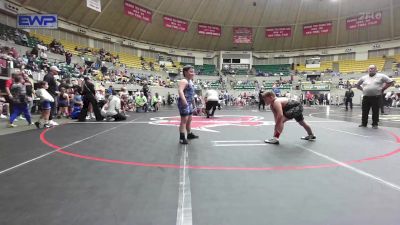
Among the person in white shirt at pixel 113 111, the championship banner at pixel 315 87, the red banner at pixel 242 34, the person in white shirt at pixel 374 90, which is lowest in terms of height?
the person in white shirt at pixel 113 111

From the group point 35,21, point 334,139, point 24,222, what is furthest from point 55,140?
point 35,21

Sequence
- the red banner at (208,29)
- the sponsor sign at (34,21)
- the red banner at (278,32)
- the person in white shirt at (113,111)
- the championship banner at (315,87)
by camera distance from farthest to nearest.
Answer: the red banner at (278,32) → the red banner at (208,29) → the championship banner at (315,87) → the sponsor sign at (34,21) → the person in white shirt at (113,111)

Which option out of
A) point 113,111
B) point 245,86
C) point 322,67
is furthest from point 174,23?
point 113,111

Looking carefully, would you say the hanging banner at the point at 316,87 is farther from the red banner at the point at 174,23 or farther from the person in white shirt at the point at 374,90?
the person in white shirt at the point at 374,90

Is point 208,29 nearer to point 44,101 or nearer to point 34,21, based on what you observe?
point 34,21

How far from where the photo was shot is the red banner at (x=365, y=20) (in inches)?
1221

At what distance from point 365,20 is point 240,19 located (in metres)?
13.9

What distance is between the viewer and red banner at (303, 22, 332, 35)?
34156 millimetres

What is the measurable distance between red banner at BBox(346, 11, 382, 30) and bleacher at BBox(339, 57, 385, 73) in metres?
6.40

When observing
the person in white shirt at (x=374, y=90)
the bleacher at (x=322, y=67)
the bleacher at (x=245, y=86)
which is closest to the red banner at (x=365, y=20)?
the bleacher at (x=322, y=67)

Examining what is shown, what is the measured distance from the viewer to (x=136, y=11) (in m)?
28.2

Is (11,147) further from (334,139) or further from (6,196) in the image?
(334,139)

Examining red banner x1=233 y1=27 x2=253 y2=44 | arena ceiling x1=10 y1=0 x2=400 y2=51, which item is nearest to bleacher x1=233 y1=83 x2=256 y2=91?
red banner x1=233 y1=27 x2=253 y2=44

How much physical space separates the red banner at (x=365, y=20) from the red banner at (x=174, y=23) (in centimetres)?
1805
